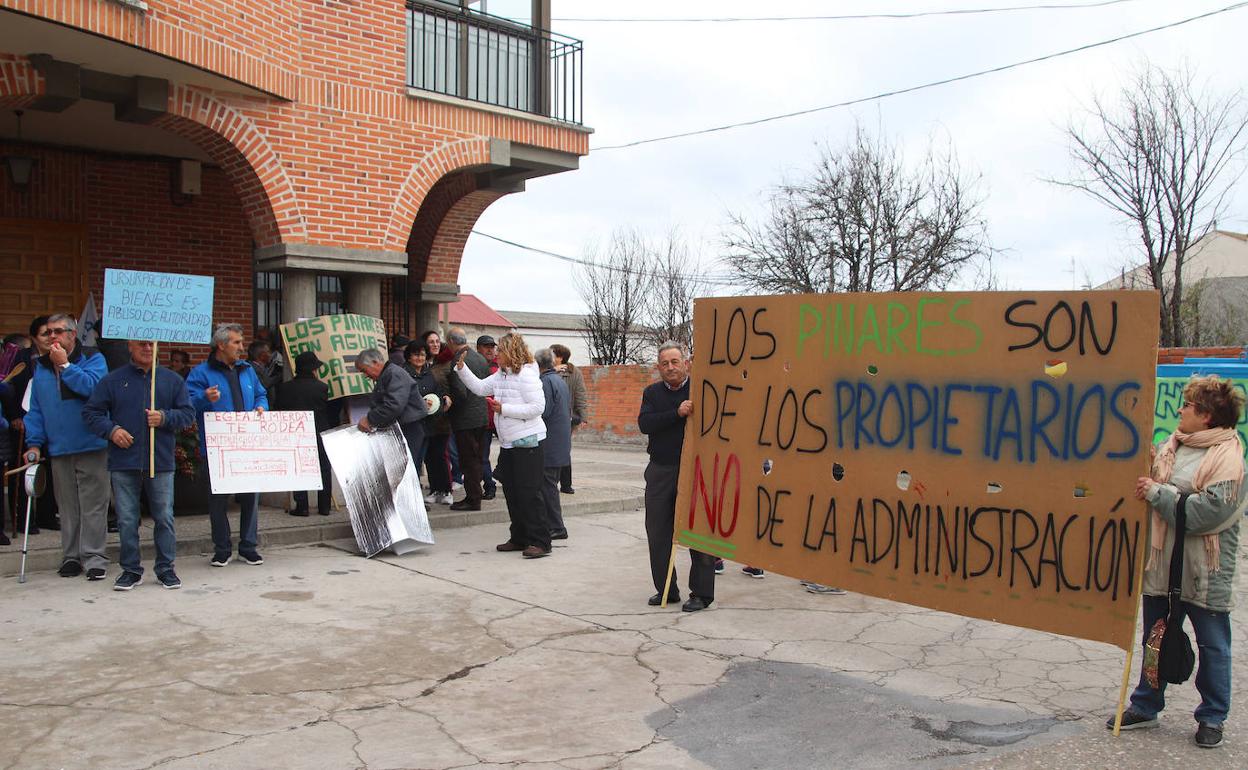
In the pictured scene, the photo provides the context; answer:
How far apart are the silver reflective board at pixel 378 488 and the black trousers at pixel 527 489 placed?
0.83 meters

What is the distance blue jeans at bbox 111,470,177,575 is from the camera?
716 cm

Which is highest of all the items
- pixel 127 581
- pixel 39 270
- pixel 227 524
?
pixel 39 270

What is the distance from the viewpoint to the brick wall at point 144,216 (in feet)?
40.3

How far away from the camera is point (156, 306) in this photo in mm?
7582

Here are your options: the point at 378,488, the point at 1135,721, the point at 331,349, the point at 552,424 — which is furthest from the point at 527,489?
the point at 1135,721

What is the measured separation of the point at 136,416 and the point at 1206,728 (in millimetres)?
6744

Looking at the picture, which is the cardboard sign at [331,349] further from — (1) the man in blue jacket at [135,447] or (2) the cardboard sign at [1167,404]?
(2) the cardboard sign at [1167,404]

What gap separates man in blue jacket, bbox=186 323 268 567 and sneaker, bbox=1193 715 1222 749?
664 centimetres

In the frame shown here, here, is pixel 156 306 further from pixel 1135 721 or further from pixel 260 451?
pixel 1135 721

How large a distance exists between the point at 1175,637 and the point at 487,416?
719 cm

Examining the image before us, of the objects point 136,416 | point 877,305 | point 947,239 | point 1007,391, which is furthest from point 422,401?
point 947,239

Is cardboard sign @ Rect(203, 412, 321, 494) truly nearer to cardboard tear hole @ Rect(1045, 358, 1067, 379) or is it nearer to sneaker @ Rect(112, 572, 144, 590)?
sneaker @ Rect(112, 572, 144, 590)

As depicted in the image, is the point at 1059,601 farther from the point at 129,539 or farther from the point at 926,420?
the point at 129,539

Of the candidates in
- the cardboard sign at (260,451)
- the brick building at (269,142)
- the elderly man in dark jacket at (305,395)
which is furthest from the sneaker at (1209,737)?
the brick building at (269,142)
